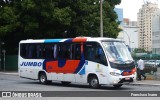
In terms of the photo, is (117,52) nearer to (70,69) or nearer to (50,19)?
(70,69)

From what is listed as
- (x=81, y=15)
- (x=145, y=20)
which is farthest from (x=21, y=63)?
(x=145, y=20)

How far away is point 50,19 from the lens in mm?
47188

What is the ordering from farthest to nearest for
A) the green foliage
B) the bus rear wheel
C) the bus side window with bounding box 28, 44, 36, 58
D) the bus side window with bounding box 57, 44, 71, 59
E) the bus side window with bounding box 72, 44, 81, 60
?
the green foliage
the bus side window with bounding box 28, 44, 36, 58
the bus rear wheel
the bus side window with bounding box 57, 44, 71, 59
the bus side window with bounding box 72, 44, 81, 60

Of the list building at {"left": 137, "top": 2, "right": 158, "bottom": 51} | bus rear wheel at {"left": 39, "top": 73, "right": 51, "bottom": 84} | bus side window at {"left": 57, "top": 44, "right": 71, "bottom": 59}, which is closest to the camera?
bus side window at {"left": 57, "top": 44, "right": 71, "bottom": 59}

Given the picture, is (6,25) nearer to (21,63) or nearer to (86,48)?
(21,63)

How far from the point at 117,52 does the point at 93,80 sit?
2187 millimetres

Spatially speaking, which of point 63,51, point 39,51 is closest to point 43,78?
point 39,51

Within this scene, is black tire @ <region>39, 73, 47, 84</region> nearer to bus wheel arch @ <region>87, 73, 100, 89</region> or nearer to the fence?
bus wheel arch @ <region>87, 73, 100, 89</region>

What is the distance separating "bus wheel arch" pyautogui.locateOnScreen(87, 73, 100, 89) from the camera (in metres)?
23.5

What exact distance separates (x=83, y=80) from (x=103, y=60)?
212 cm

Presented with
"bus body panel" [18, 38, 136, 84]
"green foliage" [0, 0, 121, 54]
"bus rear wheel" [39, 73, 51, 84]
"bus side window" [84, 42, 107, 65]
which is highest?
"green foliage" [0, 0, 121, 54]

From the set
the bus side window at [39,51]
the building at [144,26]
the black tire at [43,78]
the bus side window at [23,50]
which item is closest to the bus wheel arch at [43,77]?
the black tire at [43,78]

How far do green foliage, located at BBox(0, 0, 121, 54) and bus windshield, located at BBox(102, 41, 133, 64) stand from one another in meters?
22.9

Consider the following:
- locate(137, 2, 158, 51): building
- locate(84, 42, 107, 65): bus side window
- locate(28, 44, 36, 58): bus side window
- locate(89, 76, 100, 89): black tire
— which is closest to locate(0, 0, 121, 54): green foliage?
locate(28, 44, 36, 58): bus side window
